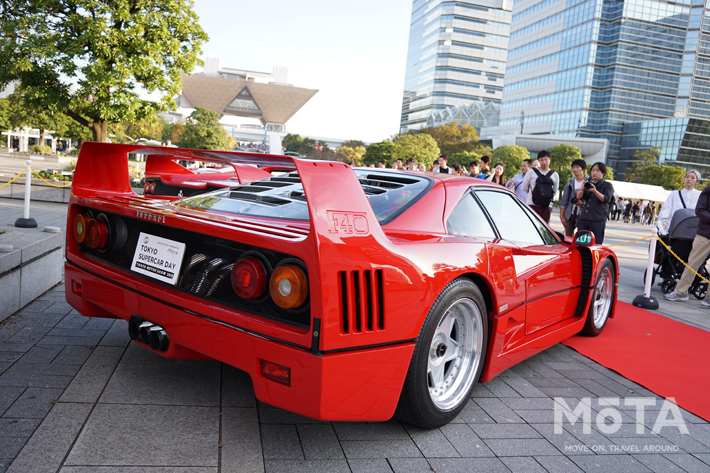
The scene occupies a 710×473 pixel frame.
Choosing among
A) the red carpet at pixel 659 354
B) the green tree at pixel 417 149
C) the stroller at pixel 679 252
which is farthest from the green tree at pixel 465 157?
the red carpet at pixel 659 354

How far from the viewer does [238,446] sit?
213cm

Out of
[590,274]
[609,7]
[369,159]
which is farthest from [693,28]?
[590,274]

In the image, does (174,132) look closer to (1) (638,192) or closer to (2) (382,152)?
(2) (382,152)

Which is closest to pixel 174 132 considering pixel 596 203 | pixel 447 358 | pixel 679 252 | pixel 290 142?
pixel 290 142

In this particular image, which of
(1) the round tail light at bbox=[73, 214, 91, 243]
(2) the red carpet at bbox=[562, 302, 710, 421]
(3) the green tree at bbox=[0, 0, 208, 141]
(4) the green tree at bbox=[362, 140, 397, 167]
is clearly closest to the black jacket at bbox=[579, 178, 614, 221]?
(2) the red carpet at bbox=[562, 302, 710, 421]

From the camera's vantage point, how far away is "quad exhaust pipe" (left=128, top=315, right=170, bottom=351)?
7.48 feet

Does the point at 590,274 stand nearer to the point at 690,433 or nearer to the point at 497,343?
the point at 690,433

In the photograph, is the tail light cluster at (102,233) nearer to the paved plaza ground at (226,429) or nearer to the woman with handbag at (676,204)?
the paved plaza ground at (226,429)

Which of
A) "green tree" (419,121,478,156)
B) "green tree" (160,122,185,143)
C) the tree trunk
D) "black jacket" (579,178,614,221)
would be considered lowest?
"black jacket" (579,178,614,221)

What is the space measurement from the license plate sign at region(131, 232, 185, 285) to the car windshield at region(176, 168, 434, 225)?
317 mm

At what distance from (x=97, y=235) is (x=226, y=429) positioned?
1291 mm

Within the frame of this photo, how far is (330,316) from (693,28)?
103m

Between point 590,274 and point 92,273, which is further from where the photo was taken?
point 590,274

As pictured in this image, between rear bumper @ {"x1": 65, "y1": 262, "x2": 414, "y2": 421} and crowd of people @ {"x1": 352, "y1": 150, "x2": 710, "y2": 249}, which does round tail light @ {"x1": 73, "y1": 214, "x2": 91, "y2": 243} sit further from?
crowd of people @ {"x1": 352, "y1": 150, "x2": 710, "y2": 249}
